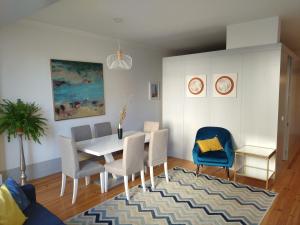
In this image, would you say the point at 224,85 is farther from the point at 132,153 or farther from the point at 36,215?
the point at 36,215

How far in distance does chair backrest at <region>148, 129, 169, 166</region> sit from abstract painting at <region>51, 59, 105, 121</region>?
1.81 metres

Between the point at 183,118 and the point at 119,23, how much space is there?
7.61ft

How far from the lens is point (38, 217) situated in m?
2.00

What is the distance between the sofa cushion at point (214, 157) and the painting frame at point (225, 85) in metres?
1.09

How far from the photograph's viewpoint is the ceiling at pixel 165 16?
9.99 ft

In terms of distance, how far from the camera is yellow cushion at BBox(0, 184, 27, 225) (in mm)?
1786

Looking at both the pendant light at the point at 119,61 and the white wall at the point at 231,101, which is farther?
the white wall at the point at 231,101

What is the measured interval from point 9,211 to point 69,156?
47.2 inches

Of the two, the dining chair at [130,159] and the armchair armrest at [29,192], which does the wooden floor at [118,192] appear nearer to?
the dining chair at [130,159]

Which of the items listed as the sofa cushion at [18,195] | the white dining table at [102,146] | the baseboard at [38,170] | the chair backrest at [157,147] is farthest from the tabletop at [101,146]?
the sofa cushion at [18,195]

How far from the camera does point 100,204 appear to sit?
3027mm

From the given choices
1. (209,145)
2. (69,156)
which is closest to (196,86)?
(209,145)

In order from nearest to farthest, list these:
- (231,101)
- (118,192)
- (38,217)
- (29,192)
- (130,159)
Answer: (38,217) < (29,192) < (130,159) < (118,192) < (231,101)

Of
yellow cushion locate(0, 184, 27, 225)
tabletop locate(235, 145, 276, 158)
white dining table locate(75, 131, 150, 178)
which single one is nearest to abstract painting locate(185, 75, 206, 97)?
tabletop locate(235, 145, 276, 158)
